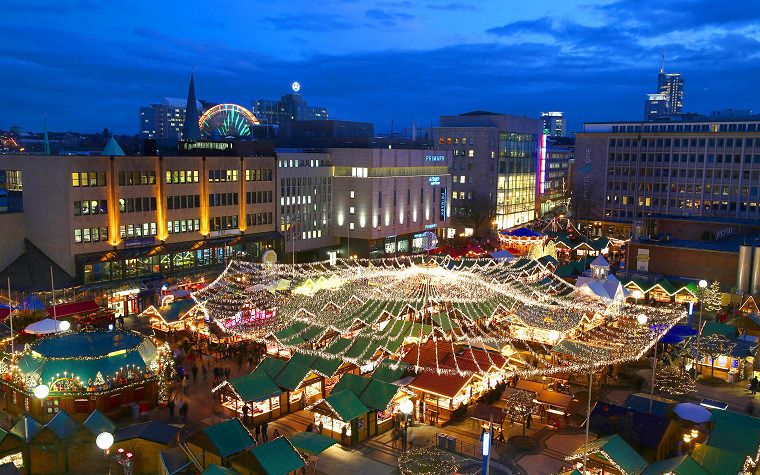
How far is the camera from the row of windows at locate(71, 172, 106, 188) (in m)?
45.3

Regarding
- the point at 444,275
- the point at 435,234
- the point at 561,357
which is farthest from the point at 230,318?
the point at 435,234

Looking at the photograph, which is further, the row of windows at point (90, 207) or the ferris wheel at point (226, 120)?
the ferris wheel at point (226, 120)

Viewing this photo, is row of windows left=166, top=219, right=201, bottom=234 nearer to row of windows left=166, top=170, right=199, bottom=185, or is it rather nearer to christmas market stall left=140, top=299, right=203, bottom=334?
row of windows left=166, top=170, right=199, bottom=185

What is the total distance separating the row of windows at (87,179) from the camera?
4534cm

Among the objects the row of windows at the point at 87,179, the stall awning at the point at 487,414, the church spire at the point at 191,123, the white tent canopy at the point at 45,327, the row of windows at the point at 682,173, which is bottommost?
the stall awning at the point at 487,414

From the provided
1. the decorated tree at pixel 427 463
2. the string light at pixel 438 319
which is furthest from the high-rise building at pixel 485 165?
the decorated tree at pixel 427 463

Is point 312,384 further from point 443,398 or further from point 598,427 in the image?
point 598,427

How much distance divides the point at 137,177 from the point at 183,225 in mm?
5863

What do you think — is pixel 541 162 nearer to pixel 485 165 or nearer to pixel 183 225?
pixel 485 165

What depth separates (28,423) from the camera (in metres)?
22.0

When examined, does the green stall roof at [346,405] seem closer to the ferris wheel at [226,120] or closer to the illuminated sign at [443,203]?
the illuminated sign at [443,203]

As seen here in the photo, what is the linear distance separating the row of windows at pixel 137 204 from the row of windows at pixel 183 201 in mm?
1427

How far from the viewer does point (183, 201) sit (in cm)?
5309

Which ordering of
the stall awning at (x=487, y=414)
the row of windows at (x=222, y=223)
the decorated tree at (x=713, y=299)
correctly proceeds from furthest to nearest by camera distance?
the row of windows at (x=222, y=223) → the decorated tree at (x=713, y=299) → the stall awning at (x=487, y=414)
